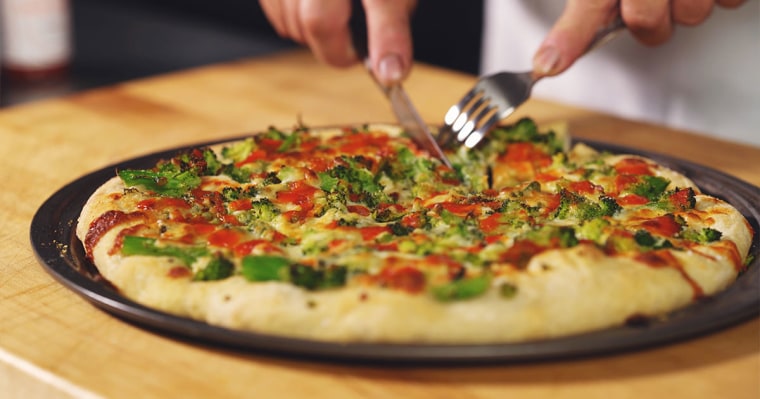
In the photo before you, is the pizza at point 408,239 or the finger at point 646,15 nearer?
the pizza at point 408,239

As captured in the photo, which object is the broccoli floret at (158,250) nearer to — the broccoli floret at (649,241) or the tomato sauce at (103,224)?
the tomato sauce at (103,224)

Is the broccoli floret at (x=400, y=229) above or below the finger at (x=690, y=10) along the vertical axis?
below

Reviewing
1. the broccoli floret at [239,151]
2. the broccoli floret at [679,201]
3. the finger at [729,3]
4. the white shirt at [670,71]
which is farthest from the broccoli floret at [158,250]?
the white shirt at [670,71]

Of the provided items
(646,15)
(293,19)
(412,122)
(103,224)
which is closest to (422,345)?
(103,224)

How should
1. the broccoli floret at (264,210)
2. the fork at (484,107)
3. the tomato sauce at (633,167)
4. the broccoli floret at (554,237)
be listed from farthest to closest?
the fork at (484,107) → the tomato sauce at (633,167) → the broccoli floret at (264,210) → the broccoli floret at (554,237)

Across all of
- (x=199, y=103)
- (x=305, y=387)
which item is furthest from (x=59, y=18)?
(x=305, y=387)

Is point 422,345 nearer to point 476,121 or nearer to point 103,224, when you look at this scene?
point 103,224
